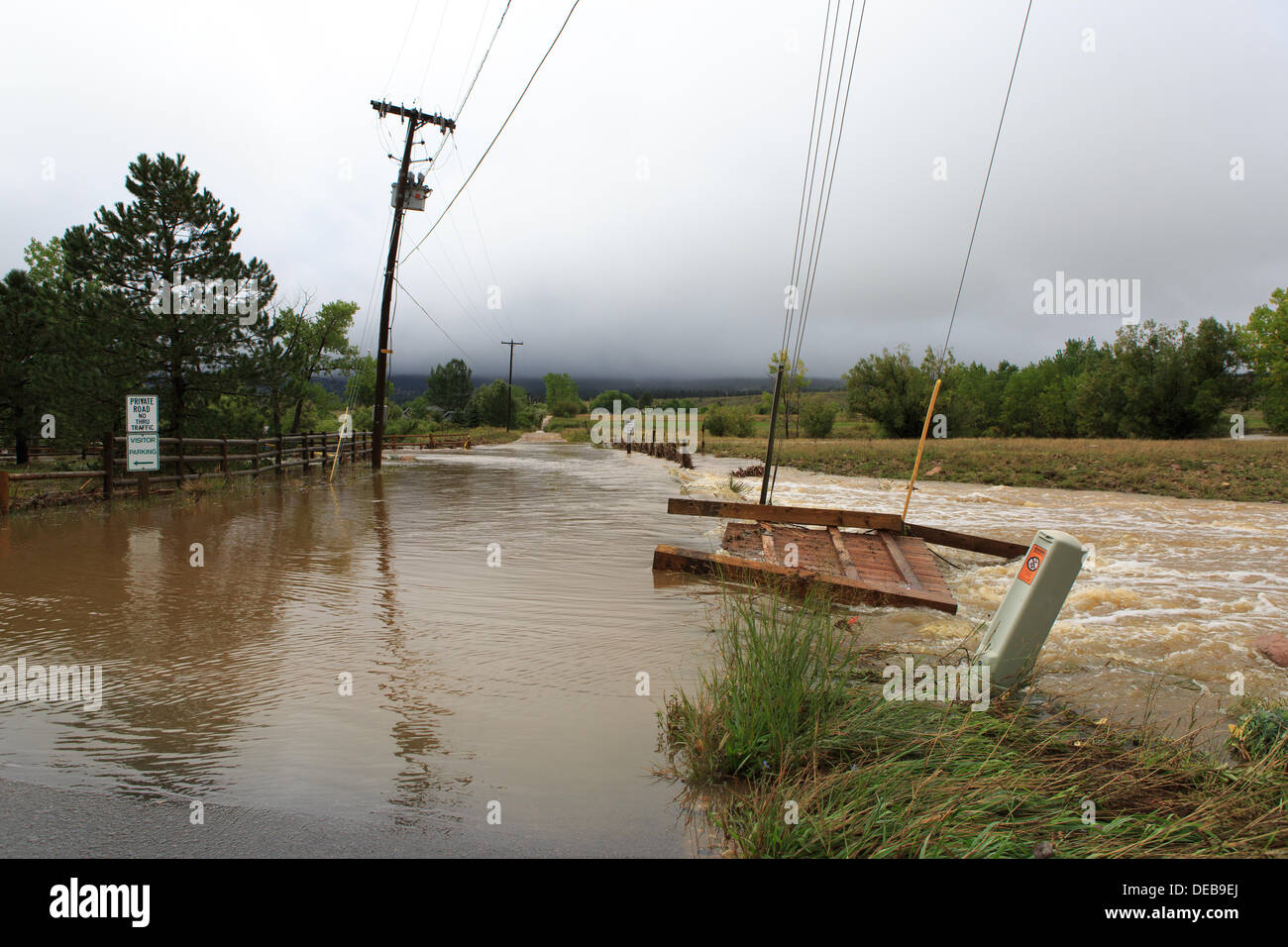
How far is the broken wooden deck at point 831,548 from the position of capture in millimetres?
8328

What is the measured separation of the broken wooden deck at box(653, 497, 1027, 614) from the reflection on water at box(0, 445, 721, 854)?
78cm

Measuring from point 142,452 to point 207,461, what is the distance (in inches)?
198

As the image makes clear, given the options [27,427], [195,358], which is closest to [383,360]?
[195,358]

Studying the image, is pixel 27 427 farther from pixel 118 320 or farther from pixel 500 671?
pixel 500 671

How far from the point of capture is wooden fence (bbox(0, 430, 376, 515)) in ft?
47.8

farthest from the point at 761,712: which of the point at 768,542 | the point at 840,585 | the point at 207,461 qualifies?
the point at 207,461

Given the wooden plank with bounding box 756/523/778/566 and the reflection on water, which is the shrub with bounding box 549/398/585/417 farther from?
the reflection on water

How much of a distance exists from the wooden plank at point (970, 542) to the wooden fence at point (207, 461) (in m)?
14.2

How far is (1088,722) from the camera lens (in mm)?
4164

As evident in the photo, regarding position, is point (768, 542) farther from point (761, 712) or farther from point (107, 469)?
point (107, 469)

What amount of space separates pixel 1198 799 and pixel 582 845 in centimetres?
265

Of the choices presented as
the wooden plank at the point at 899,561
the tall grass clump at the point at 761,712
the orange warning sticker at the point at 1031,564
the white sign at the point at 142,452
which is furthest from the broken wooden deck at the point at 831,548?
the white sign at the point at 142,452

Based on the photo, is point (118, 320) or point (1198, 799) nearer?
point (1198, 799)
